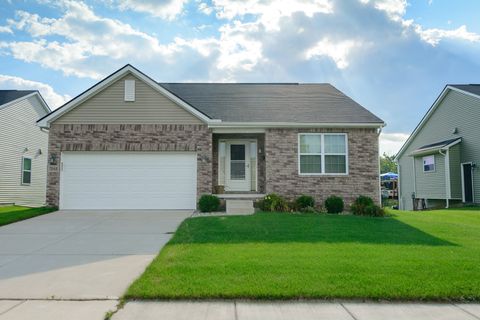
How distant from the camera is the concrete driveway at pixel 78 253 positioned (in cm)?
493

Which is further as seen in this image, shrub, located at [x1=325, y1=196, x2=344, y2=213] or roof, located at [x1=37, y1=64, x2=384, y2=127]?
roof, located at [x1=37, y1=64, x2=384, y2=127]

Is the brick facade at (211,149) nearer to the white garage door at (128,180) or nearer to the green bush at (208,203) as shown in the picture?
the white garage door at (128,180)

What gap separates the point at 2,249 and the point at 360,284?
717cm

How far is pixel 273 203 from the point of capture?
12.8m

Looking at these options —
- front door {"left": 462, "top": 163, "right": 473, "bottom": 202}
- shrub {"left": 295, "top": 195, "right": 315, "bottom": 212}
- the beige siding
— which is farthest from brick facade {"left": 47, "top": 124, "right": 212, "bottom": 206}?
front door {"left": 462, "top": 163, "right": 473, "bottom": 202}

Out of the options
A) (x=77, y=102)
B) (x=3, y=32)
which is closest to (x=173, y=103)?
(x=77, y=102)

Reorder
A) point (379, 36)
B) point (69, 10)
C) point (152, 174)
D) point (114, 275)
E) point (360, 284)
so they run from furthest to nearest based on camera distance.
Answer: point (379, 36) < point (152, 174) < point (69, 10) < point (114, 275) < point (360, 284)

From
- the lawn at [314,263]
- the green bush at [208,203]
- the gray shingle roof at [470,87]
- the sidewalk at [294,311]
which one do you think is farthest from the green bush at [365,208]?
the gray shingle roof at [470,87]

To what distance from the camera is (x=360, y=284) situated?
4.83 meters

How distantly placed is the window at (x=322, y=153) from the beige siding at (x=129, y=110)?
442cm

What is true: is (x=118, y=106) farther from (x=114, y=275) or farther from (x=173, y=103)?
(x=114, y=275)

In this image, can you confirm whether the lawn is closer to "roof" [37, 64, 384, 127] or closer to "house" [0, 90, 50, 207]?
"roof" [37, 64, 384, 127]

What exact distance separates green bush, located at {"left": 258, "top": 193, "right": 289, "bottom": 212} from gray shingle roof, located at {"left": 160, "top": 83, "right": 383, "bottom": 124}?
10.2ft

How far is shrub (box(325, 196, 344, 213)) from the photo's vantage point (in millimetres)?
12844
